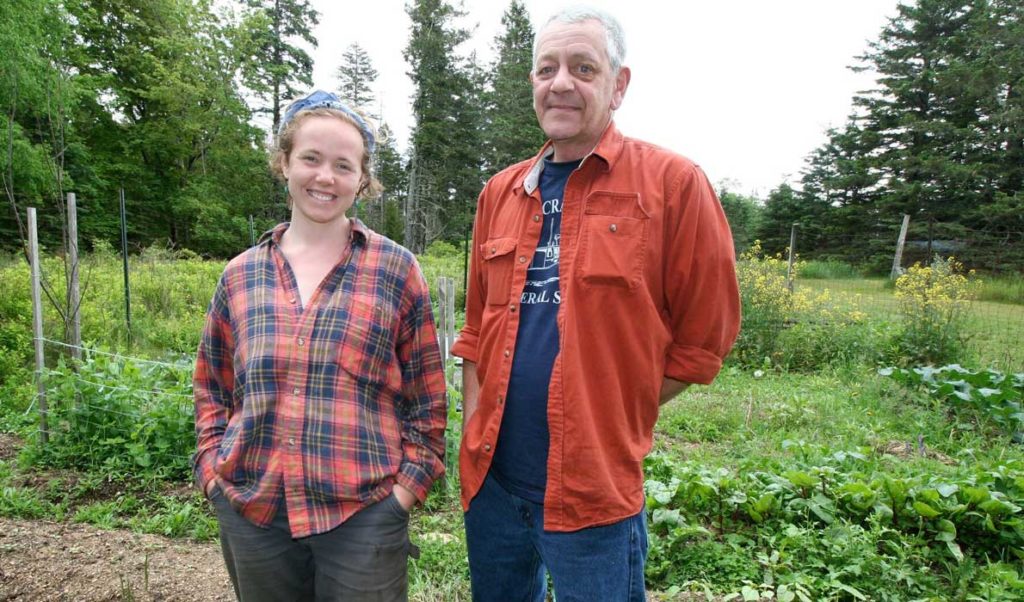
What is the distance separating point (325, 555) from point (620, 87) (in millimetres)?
1419

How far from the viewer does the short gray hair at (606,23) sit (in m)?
1.42

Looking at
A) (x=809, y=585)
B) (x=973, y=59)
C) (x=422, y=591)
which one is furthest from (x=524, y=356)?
(x=973, y=59)

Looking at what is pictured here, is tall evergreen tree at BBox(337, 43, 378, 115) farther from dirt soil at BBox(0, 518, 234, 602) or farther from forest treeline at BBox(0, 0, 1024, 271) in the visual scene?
dirt soil at BBox(0, 518, 234, 602)

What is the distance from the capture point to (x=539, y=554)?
59.5 inches

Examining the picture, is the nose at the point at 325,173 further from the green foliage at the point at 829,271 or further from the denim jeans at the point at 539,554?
the green foliage at the point at 829,271

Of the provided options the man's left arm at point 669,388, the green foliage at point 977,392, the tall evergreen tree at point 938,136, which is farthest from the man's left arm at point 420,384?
the tall evergreen tree at point 938,136

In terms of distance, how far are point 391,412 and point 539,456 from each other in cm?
41

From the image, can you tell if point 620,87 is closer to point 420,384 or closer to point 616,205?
point 616,205

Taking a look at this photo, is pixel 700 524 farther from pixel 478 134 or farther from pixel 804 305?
pixel 478 134

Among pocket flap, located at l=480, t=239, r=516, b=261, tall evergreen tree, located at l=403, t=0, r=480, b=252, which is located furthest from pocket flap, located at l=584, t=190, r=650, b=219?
tall evergreen tree, located at l=403, t=0, r=480, b=252

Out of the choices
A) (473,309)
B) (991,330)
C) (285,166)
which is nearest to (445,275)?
(991,330)

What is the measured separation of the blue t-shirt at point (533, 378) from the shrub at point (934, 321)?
268 inches

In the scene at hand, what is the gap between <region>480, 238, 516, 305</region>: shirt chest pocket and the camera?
1542 mm

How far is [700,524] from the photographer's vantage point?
9.47ft
